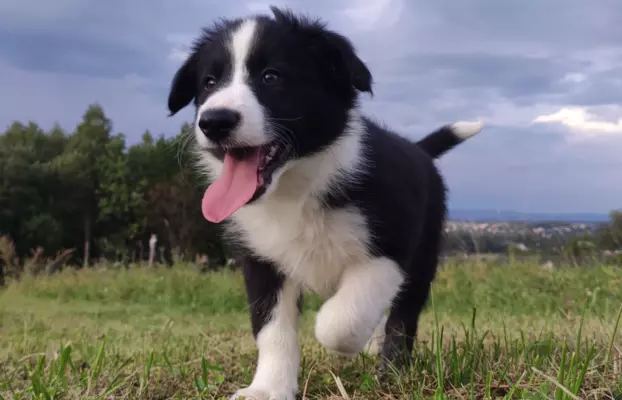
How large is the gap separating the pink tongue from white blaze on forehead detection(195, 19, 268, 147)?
0.13 m

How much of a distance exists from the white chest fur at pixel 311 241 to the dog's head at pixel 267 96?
0.26 meters

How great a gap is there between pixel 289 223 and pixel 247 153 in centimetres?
38

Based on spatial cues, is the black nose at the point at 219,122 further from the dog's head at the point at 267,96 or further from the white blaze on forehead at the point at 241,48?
the white blaze on forehead at the point at 241,48

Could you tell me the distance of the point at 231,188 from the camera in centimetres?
257

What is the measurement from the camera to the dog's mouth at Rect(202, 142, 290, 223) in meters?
2.54

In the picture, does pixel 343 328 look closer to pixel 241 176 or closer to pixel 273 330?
pixel 273 330

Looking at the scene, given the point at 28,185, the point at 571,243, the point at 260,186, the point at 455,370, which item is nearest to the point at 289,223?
the point at 260,186

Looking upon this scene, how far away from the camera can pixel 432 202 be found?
3570mm

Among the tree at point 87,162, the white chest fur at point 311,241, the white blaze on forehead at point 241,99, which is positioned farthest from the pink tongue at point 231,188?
the tree at point 87,162

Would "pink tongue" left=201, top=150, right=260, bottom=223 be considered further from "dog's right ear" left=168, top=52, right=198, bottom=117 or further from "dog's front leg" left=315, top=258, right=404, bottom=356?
"dog's right ear" left=168, top=52, right=198, bottom=117

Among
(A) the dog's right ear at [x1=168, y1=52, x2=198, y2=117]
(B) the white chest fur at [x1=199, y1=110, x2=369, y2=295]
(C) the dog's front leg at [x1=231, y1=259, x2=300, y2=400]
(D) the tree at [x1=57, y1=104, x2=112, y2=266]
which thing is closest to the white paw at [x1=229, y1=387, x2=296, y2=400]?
(C) the dog's front leg at [x1=231, y1=259, x2=300, y2=400]

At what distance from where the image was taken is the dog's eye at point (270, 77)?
272 centimetres

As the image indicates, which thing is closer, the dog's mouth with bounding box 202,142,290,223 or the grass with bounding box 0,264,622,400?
the grass with bounding box 0,264,622,400

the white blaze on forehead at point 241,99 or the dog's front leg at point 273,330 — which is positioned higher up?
the white blaze on forehead at point 241,99
